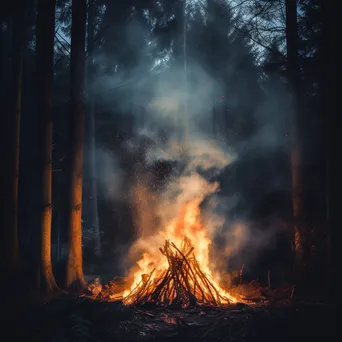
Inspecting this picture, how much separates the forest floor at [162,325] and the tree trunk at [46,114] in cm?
243

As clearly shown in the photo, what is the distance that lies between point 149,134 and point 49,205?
28.7ft

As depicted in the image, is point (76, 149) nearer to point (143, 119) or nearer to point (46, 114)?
point (46, 114)

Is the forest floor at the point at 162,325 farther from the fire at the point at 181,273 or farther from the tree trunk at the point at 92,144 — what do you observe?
the tree trunk at the point at 92,144

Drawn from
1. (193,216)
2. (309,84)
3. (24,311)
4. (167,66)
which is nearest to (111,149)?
(167,66)

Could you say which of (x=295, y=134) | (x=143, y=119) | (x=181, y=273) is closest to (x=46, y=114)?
(x=181, y=273)

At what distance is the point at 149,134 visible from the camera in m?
17.7

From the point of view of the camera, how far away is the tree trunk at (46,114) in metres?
9.49

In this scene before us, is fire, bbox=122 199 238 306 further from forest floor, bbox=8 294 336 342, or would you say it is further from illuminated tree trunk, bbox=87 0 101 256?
illuminated tree trunk, bbox=87 0 101 256

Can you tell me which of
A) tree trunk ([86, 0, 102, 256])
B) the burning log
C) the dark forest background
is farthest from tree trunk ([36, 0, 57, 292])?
tree trunk ([86, 0, 102, 256])

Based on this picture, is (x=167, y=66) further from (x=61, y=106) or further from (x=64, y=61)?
(x=61, y=106)

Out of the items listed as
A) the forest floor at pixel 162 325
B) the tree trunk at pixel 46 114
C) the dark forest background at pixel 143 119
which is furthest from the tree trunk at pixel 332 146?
the tree trunk at pixel 46 114

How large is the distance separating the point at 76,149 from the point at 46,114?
50.5 inches

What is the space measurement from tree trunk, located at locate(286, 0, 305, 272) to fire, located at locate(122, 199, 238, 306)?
8.45 ft

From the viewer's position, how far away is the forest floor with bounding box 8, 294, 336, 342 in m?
6.07
